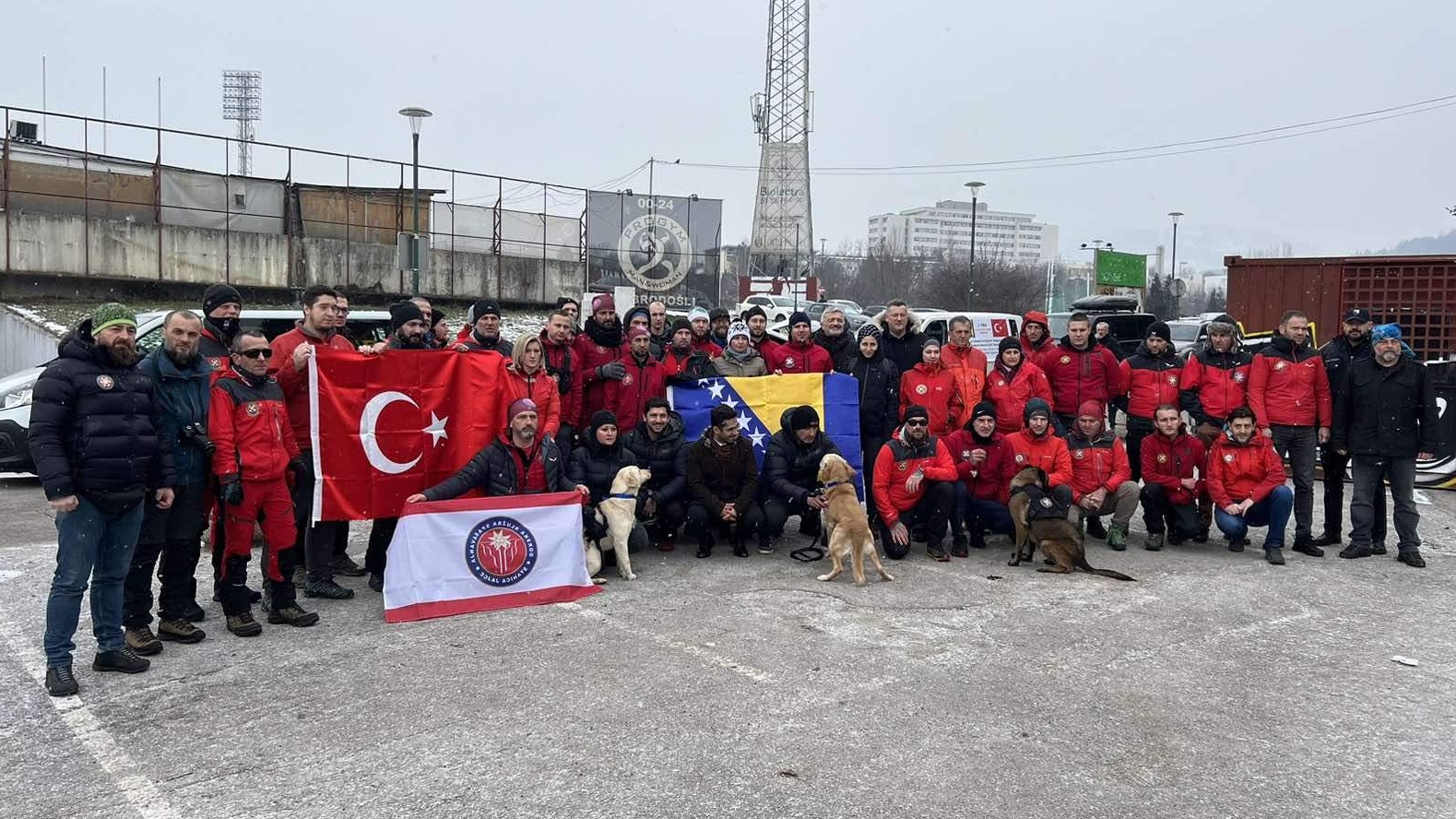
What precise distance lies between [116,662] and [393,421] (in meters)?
2.58

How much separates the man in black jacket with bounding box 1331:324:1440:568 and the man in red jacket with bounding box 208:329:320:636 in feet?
28.6

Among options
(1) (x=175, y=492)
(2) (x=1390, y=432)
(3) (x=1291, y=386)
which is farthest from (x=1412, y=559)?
(1) (x=175, y=492)

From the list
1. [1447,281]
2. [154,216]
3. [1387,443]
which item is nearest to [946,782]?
[1387,443]

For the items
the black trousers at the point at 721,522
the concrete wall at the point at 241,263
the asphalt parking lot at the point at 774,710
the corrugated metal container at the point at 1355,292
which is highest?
the concrete wall at the point at 241,263

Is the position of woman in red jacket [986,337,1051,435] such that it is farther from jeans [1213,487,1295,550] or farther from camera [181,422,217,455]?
camera [181,422,217,455]

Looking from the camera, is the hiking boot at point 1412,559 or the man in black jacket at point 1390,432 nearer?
the hiking boot at point 1412,559

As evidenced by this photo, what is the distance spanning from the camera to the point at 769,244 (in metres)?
63.2

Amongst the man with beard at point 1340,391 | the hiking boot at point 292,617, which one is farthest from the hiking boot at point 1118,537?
the hiking boot at point 292,617

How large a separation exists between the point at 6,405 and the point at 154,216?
19.0 m

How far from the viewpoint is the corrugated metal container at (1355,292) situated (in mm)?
14992

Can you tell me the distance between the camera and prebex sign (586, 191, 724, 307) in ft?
109

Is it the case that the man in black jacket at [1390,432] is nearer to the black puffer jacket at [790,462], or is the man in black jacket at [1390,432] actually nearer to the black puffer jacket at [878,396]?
the black puffer jacket at [878,396]

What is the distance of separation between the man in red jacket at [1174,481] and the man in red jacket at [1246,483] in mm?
148

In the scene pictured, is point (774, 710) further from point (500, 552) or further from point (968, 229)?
point (968, 229)
